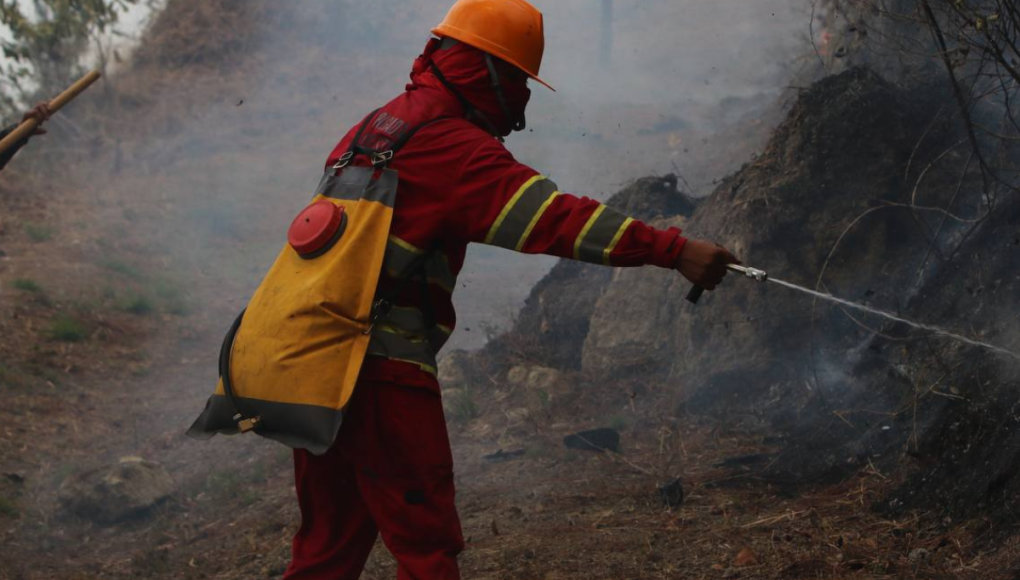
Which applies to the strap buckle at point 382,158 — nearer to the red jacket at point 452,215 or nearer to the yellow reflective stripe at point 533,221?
the red jacket at point 452,215

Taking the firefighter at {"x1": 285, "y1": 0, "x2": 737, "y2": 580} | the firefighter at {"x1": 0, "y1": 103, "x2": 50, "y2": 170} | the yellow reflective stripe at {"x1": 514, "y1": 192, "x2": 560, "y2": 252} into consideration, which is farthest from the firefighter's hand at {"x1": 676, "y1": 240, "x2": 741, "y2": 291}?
the firefighter at {"x1": 0, "y1": 103, "x2": 50, "y2": 170}

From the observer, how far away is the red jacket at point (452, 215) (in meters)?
2.46

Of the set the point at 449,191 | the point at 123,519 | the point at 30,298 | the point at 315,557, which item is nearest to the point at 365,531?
the point at 315,557

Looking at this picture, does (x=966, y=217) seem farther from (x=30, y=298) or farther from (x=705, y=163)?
(x=705, y=163)

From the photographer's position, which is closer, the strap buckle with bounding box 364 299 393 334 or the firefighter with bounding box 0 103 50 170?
the strap buckle with bounding box 364 299 393 334

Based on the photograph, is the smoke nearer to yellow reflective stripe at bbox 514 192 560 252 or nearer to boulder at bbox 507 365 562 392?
boulder at bbox 507 365 562 392

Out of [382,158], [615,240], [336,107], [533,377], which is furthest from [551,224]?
[336,107]

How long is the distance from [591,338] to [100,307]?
18.9 ft

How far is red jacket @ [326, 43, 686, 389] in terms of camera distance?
8.06ft

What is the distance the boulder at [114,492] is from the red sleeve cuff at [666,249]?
4485 mm

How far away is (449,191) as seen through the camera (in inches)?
100

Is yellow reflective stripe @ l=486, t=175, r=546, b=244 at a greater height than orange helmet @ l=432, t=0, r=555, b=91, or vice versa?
orange helmet @ l=432, t=0, r=555, b=91

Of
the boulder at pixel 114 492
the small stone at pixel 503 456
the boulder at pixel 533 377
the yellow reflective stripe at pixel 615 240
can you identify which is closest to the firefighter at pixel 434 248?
the yellow reflective stripe at pixel 615 240

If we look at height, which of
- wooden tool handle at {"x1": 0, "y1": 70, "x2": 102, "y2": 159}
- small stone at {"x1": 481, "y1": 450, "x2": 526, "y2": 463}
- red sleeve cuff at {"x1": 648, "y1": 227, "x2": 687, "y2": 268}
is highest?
wooden tool handle at {"x1": 0, "y1": 70, "x2": 102, "y2": 159}
